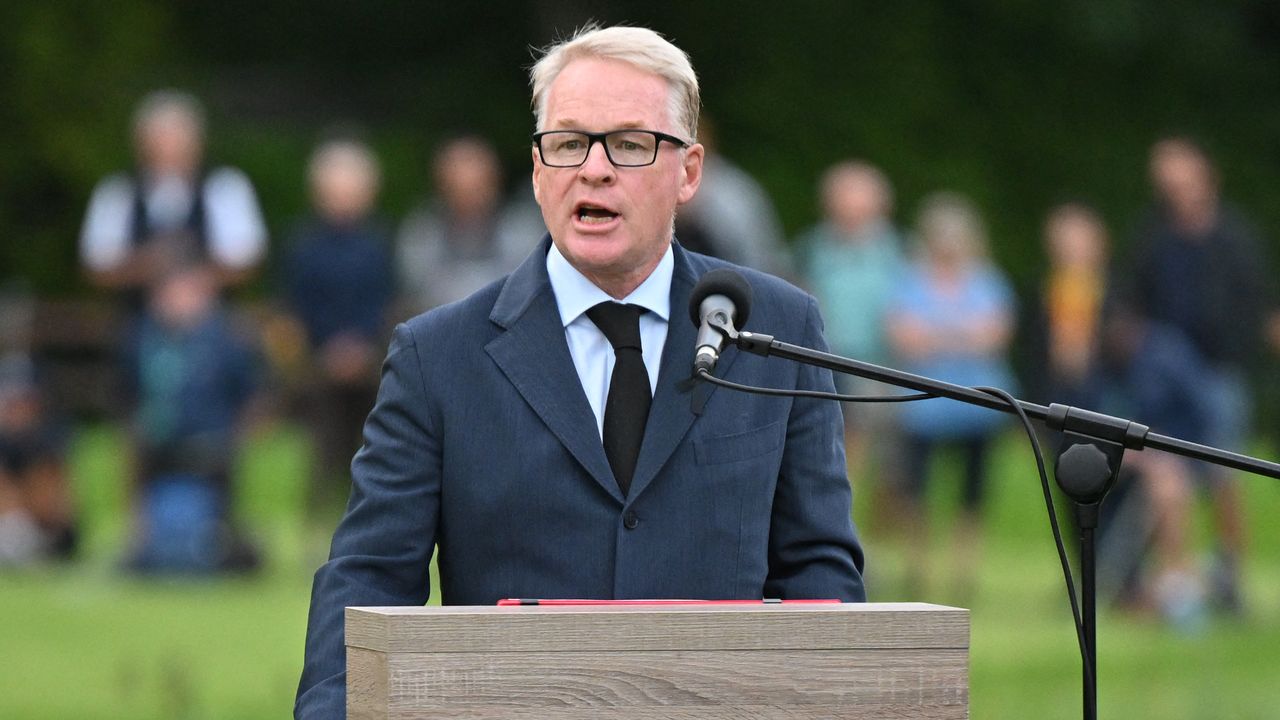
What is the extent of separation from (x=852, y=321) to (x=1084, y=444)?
8213 mm

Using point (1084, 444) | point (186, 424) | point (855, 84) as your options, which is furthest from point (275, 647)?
point (855, 84)

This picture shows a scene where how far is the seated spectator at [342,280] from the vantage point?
37.4 feet

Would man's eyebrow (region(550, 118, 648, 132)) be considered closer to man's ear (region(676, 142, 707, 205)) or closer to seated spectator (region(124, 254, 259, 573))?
man's ear (region(676, 142, 707, 205))

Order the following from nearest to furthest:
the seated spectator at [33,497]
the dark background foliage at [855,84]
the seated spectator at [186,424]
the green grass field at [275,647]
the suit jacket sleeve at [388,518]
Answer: the suit jacket sleeve at [388,518], the green grass field at [275,647], the seated spectator at [186,424], the seated spectator at [33,497], the dark background foliage at [855,84]

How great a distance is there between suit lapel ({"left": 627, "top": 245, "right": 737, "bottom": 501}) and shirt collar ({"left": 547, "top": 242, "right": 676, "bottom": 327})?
3 cm

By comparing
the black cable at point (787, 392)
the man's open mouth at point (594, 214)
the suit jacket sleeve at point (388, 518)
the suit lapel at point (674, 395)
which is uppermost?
the man's open mouth at point (594, 214)

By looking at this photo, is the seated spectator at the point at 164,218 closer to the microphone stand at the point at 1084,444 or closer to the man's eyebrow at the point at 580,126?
the man's eyebrow at the point at 580,126

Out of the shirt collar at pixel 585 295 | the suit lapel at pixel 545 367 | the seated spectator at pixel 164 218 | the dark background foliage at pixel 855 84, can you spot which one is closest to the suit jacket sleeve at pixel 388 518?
the suit lapel at pixel 545 367

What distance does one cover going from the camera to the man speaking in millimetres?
3945

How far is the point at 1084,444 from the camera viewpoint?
11.6 ft

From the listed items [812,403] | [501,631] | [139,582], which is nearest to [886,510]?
[139,582]

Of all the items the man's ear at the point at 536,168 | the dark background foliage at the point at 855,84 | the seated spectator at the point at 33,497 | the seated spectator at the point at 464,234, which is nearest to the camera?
the man's ear at the point at 536,168

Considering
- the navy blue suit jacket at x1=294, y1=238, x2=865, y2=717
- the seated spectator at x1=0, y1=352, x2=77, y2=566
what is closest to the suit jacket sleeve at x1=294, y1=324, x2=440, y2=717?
the navy blue suit jacket at x1=294, y1=238, x2=865, y2=717

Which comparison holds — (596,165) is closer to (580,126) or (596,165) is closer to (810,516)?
(580,126)
